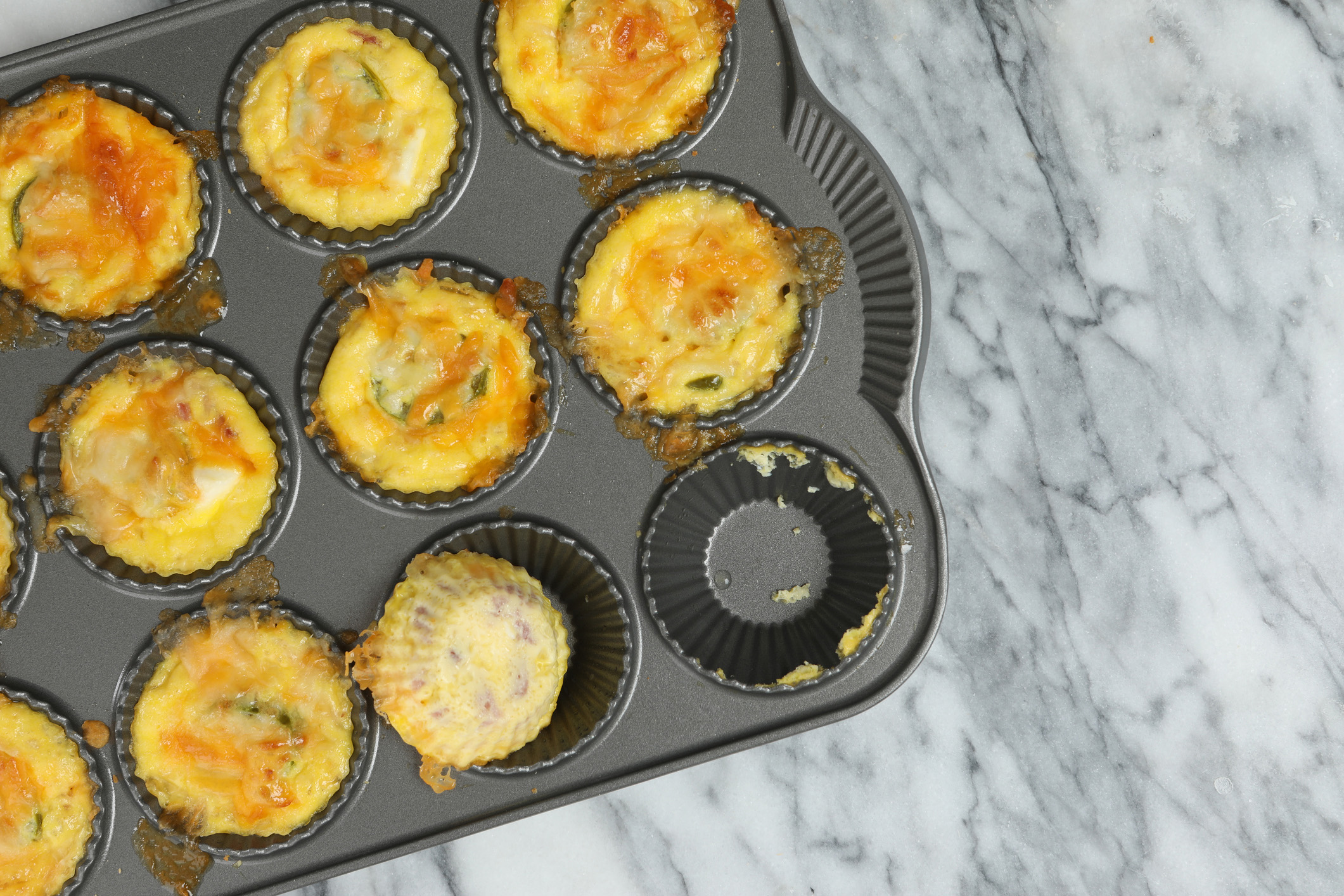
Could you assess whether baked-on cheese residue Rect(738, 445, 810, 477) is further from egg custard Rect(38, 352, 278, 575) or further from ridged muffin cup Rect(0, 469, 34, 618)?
ridged muffin cup Rect(0, 469, 34, 618)

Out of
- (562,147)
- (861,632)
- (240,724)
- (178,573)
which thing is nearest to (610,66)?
(562,147)

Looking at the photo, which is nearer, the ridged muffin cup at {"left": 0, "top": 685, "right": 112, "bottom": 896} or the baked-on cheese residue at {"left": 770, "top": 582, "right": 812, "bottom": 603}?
the ridged muffin cup at {"left": 0, "top": 685, "right": 112, "bottom": 896}

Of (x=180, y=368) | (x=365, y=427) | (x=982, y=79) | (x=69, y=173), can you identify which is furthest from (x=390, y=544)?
(x=982, y=79)

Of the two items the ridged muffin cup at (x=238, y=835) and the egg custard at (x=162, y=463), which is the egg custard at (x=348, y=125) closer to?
the egg custard at (x=162, y=463)

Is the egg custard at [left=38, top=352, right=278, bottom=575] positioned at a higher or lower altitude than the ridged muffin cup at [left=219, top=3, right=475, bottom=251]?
lower

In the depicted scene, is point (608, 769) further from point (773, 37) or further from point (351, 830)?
point (773, 37)

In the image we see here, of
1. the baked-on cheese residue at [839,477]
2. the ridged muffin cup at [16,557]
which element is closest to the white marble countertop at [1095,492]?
the baked-on cheese residue at [839,477]

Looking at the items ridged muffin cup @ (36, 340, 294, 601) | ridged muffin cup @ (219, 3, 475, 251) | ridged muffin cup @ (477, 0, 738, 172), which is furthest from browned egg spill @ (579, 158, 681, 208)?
ridged muffin cup @ (36, 340, 294, 601)
